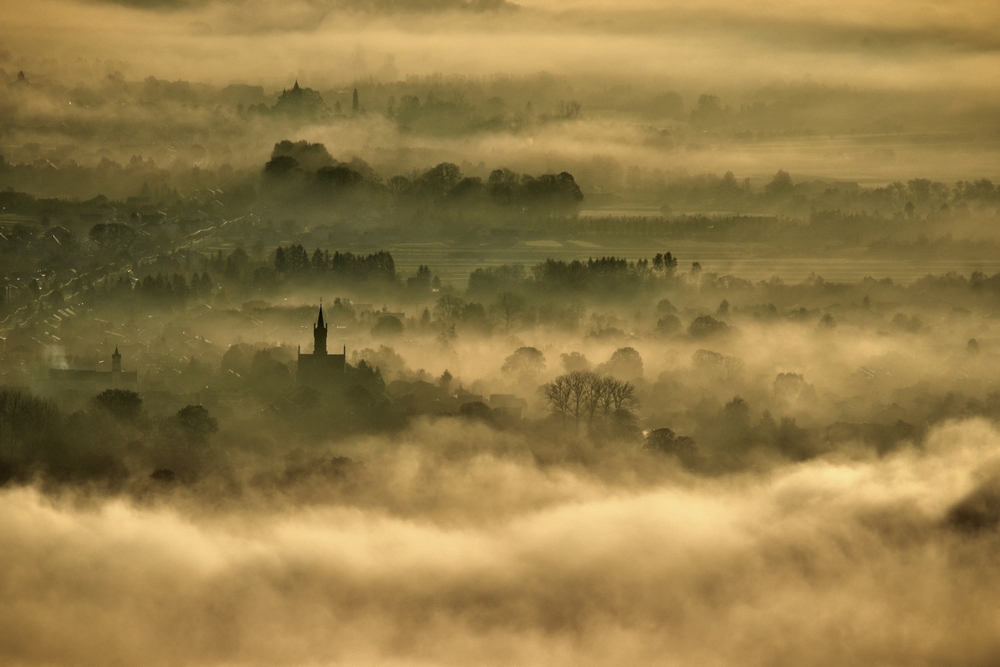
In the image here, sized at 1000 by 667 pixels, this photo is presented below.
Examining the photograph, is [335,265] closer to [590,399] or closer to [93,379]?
[93,379]

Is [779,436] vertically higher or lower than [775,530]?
higher

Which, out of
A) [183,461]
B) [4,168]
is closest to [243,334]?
[183,461]

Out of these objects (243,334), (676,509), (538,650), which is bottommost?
(538,650)

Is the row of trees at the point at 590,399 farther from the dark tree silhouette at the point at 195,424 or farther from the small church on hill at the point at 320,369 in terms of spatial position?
the dark tree silhouette at the point at 195,424

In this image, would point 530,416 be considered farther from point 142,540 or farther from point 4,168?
point 4,168

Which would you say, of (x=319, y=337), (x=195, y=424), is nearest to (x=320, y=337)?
(x=319, y=337)

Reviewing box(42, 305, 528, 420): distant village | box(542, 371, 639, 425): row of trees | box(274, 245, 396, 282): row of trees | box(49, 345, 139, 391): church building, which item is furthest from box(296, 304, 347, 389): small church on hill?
box(274, 245, 396, 282): row of trees

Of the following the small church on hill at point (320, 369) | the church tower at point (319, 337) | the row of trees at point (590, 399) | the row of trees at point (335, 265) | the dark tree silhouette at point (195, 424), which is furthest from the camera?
the row of trees at point (335, 265)

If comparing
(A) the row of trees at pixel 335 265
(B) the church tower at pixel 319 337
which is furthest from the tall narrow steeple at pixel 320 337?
(A) the row of trees at pixel 335 265

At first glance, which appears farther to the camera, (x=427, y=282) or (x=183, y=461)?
(x=427, y=282)
